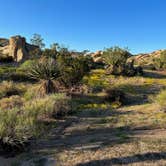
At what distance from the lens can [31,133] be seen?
6906mm

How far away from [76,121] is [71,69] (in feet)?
23.9

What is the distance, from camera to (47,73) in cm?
1521

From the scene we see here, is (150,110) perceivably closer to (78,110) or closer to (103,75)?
(78,110)

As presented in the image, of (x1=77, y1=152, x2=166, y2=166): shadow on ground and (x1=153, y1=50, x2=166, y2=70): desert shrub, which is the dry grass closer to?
(x1=77, y1=152, x2=166, y2=166): shadow on ground

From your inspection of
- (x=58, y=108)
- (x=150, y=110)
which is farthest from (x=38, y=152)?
(x=150, y=110)

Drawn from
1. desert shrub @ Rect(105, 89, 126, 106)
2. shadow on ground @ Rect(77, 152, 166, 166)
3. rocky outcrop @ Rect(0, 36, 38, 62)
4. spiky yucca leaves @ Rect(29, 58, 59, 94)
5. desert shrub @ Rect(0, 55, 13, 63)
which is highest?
rocky outcrop @ Rect(0, 36, 38, 62)

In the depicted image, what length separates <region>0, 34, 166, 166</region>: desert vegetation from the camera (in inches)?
243

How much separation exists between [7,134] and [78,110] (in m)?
5.65

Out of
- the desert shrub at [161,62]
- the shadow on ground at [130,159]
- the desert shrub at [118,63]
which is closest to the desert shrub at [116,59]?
the desert shrub at [118,63]

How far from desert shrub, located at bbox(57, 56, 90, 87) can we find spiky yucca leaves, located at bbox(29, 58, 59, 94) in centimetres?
51

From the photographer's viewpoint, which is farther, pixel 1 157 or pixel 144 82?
pixel 144 82

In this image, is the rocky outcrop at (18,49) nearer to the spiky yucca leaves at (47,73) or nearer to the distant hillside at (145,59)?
the spiky yucca leaves at (47,73)

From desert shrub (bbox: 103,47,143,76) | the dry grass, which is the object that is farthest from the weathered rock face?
the dry grass

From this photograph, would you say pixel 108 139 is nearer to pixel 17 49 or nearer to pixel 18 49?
pixel 18 49
